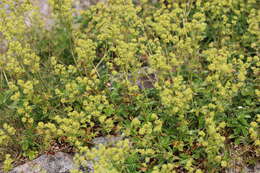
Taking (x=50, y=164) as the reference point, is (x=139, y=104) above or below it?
above

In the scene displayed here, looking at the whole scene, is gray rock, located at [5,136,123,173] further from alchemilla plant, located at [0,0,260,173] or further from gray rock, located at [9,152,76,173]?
alchemilla plant, located at [0,0,260,173]

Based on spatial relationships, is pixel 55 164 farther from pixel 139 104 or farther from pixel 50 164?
pixel 139 104

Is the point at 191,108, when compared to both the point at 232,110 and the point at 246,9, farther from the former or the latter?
the point at 246,9

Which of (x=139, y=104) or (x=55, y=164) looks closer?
(x=55, y=164)

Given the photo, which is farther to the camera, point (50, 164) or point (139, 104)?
point (139, 104)

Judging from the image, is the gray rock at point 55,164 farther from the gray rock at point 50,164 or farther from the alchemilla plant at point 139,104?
the alchemilla plant at point 139,104

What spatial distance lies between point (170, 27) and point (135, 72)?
105 cm

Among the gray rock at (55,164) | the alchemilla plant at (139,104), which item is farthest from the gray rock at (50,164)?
the alchemilla plant at (139,104)

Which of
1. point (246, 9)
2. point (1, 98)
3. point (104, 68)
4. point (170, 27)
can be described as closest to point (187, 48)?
point (170, 27)

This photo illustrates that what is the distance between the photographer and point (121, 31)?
5.64m

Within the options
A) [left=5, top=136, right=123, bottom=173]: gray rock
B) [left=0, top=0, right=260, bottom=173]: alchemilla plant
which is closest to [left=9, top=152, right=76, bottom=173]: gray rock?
[left=5, top=136, right=123, bottom=173]: gray rock

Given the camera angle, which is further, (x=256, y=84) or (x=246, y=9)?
(x=246, y=9)

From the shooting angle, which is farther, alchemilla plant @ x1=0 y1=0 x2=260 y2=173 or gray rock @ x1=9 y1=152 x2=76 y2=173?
gray rock @ x1=9 y1=152 x2=76 y2=173

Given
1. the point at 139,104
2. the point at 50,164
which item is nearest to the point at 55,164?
the point at 50,164
